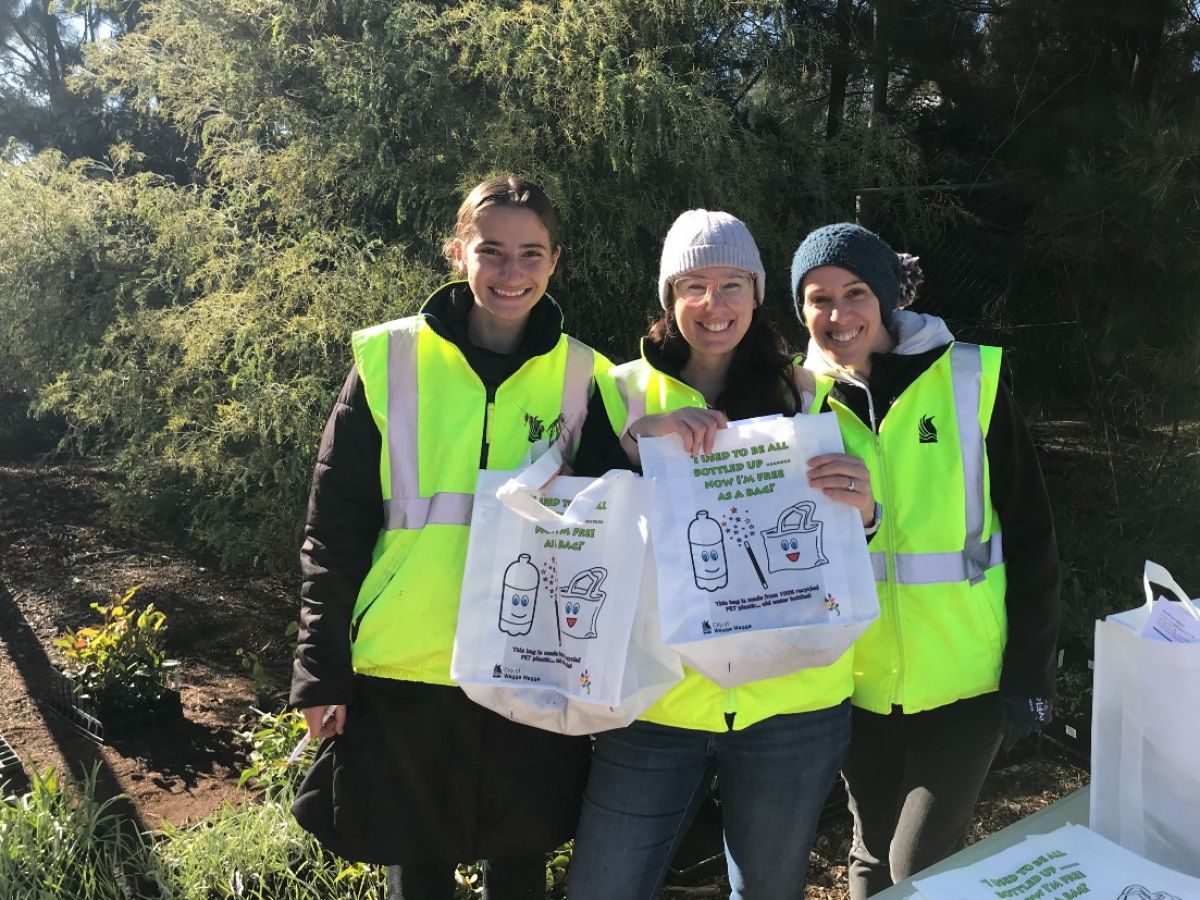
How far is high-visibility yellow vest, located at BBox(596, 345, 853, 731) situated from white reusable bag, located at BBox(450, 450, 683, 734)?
0.24ft

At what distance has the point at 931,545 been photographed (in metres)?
1.94

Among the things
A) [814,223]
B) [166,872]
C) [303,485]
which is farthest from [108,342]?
[814,223]

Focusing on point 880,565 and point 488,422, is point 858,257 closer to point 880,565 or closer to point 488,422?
point 880,565

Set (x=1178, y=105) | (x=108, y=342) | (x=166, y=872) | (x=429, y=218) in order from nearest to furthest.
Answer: (x=166, y=872) → (x=1178, y=105) → (x=429, y=218) → (x=108, y=342)

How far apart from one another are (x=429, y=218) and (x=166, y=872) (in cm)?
278

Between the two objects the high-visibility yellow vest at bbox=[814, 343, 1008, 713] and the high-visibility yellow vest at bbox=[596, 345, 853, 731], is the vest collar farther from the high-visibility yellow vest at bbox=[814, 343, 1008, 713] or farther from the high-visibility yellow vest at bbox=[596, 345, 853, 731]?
the high-visibility yellow vest at bbox=[814, 343, 1008, 713]

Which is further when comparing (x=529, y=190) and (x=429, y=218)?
(x=429, y=218)

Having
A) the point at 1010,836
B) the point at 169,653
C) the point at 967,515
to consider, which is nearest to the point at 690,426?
the point at 967,515

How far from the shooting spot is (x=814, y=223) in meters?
4.30

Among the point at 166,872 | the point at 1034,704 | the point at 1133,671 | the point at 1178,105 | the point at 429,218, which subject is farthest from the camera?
the point at 429,218

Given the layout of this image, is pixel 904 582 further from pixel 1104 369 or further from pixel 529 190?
pixel 1104 369

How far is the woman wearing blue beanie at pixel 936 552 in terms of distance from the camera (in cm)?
195

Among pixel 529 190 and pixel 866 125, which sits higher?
pixel 866 125

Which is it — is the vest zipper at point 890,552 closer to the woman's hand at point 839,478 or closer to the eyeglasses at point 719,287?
the woman's hand at point 839,478
